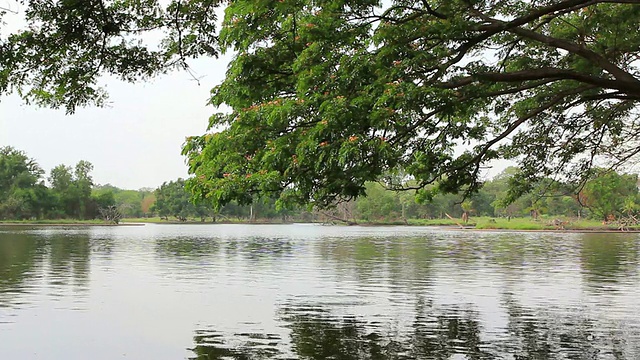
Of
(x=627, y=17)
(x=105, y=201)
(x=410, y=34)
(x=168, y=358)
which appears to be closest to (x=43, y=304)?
(x=168, y=358)

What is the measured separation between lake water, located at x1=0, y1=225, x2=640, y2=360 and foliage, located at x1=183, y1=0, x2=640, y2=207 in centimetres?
289

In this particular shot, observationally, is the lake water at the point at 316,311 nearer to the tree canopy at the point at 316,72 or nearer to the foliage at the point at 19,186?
the tree canopy at the point at 316,72

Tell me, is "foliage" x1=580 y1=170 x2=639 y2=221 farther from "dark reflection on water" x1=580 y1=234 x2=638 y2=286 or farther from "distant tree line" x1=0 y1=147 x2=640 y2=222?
"dark reflection on water" x1=580 y1=234 x2=638 y2=286

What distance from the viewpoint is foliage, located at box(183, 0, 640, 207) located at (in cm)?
1141

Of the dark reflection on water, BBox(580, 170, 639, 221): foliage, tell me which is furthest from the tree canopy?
BBox(580, 170, 639, 221): foliage

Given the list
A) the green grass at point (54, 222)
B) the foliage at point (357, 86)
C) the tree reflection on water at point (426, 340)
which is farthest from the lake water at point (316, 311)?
the green grass at point (54, 222)

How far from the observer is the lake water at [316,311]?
12086 mm

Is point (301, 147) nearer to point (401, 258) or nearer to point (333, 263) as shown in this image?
point (333, 263)

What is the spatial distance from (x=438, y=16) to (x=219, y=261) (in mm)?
23016

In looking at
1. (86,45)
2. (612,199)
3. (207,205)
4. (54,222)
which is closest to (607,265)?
(86,45)

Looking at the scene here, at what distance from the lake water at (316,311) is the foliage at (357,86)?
2.89 m

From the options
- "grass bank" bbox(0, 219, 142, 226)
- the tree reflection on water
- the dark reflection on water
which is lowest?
the tree reflection on water

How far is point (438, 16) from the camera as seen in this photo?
37.2ft

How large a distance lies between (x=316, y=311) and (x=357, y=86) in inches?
262
